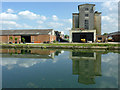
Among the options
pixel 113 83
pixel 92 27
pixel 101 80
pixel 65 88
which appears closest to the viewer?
pixel 65 88

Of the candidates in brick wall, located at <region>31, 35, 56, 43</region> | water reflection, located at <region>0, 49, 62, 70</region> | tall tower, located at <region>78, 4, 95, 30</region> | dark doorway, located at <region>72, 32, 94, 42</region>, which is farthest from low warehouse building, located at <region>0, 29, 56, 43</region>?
water reflection, located at <region>0, 49, 62, 70</region>

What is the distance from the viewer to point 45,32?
174 feet

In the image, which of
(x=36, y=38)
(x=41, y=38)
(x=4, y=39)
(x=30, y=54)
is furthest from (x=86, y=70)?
(x=4, y=39)

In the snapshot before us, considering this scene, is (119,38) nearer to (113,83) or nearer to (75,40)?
(75,40)

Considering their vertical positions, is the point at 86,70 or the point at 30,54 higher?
the point at 30,54

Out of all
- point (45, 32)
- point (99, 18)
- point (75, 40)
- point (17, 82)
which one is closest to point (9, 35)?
point (45, 32)

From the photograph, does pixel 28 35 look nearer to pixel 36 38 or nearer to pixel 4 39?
pixel 36 38

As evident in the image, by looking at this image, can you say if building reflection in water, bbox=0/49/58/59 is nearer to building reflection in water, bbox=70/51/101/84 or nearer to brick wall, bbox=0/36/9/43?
building reflection in water, bbox=70/51/101/84

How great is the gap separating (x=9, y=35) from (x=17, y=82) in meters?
51.2

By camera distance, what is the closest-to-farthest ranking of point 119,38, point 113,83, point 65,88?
1. point 65,88
2. point 113,83
3. point 119,38

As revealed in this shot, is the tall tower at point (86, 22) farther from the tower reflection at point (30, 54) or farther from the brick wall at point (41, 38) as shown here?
the tower reflection at point (30, 54)

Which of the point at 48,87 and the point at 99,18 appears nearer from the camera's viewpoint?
the point at 48,87

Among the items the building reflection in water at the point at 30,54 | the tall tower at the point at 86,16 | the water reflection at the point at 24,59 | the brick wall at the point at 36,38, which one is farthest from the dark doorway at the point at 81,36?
the water reflection at the point at 24,59

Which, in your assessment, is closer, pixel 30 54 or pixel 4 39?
pixel 30 54
